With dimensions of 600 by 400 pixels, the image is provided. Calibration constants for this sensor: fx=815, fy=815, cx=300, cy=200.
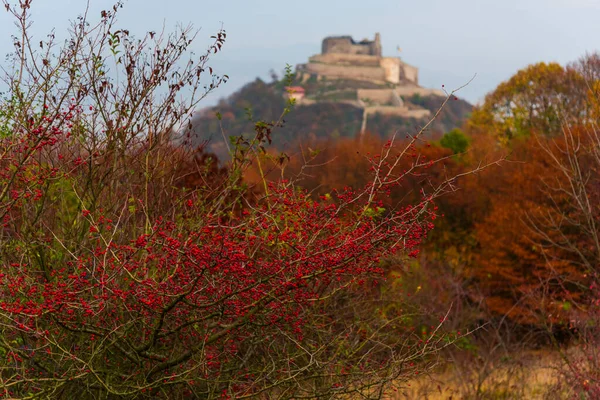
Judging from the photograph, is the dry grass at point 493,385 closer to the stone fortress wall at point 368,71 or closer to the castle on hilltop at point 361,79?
the castle on hilltop at point 361,79

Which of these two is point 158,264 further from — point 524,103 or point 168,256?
point 524,103

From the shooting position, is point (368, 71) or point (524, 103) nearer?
point (524, 103)

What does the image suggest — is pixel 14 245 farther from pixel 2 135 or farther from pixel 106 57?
pixel 106 57

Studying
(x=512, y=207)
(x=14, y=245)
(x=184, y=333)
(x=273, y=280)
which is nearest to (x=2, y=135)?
(x=14, y=245)

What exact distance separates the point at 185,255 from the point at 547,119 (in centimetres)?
3568

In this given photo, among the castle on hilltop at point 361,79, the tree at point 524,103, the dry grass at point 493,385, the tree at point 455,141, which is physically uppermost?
the castle on hilltop at point 361,79

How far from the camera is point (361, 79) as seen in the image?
138875 mm

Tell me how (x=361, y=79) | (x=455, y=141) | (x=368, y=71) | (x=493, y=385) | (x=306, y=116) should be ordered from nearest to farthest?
(x=493, y=385) → (x=455, y=141) → (x=306, y=116) → (x=361, y=79) → (x=368, y=71)

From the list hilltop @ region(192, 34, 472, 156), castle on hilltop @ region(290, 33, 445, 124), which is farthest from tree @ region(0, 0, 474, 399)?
castle on hilltop @ region(290, 33, 445, 124)

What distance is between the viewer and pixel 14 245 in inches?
269

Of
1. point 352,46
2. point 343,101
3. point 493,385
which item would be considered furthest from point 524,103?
point 352,46

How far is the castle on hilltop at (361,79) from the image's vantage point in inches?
4860

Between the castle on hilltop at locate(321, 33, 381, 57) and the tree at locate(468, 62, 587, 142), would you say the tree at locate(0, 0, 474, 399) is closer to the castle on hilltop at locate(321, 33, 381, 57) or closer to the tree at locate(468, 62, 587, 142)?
the tree at locate(468, 62, 587, 142)

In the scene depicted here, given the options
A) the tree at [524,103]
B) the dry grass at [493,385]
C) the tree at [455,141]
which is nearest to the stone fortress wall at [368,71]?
the tree at [524,103]
